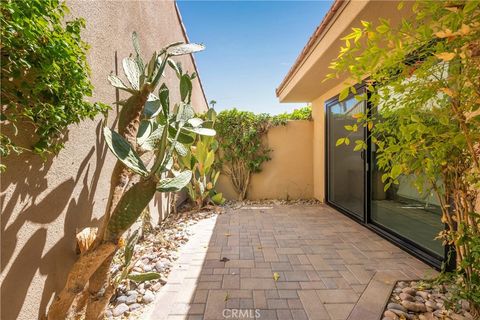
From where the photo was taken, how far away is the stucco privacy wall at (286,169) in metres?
6.48

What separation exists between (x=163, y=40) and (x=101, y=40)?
236 centimetres

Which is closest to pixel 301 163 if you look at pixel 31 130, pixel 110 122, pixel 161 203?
pixel 161 203

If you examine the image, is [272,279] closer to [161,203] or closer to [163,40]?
[161,203]

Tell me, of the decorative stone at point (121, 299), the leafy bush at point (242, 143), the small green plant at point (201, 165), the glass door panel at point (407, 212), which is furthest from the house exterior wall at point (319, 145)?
the decorative stone at point (121, 299)

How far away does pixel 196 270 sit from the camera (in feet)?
8.70

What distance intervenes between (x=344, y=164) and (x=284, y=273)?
3.16 m

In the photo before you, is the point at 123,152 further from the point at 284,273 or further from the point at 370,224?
the point at 370,224

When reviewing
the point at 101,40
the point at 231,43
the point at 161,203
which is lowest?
the point at 161,203

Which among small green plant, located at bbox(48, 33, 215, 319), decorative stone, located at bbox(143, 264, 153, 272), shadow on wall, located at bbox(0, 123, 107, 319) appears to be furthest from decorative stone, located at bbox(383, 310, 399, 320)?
shadow on wall, located at bbox(0, 123, 107, 319)

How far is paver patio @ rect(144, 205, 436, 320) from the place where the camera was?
6.50ft

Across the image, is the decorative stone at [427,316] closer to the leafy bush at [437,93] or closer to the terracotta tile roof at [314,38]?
the leafy bush at [437,93]
